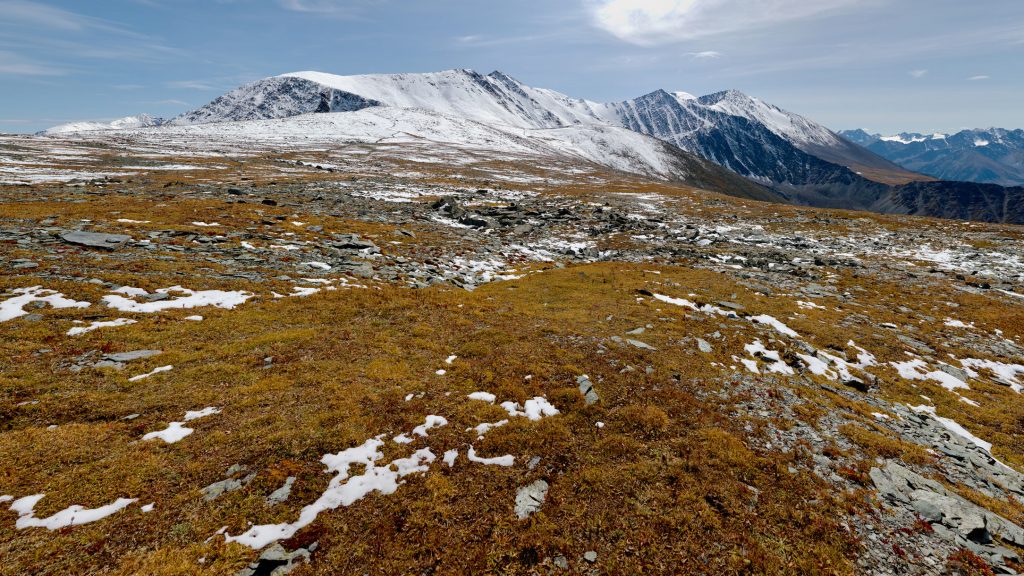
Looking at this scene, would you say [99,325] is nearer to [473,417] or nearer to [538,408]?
[473,417]

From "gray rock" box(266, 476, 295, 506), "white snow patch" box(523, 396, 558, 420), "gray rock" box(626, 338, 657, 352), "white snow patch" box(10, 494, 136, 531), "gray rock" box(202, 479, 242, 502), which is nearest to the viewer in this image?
"white snow patch" box(10, 494, 136, 531)

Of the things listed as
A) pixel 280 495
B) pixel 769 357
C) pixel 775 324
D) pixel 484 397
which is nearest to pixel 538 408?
pixel 484 397

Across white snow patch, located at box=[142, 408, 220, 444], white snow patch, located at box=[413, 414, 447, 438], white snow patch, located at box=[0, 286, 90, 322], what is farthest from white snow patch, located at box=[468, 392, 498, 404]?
white snow patch, located at box=[0, 286, 90, 322]

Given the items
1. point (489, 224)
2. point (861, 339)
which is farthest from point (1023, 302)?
point (489, 224)

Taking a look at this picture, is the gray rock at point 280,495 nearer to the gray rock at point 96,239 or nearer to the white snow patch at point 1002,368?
the gray rock at point 96,239

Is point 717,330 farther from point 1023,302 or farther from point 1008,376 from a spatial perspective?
point 1023,302

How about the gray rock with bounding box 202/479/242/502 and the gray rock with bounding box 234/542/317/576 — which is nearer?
the gray rock with bounding box 234/542/317/576

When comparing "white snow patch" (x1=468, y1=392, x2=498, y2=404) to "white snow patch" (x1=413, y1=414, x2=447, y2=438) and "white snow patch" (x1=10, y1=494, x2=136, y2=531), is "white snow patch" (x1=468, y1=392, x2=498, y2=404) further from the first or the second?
"white snow patch" (x1=10, y1=494, x2=136, y2=531)
